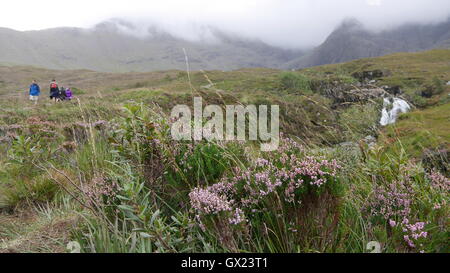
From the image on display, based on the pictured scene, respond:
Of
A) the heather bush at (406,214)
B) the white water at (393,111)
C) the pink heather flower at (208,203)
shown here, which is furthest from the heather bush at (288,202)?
the white water at (393,111)

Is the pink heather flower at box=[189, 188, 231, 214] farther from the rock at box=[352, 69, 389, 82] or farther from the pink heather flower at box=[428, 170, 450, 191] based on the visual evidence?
the rock at box=[352, 69, 389, 82]

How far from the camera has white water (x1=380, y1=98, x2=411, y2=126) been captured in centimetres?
1772

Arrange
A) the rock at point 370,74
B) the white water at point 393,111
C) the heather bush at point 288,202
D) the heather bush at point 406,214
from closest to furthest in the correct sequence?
the heather bush at point 406,214
the heather bush at point 288,202
the white water at point 393,111
the rock at point 370,74

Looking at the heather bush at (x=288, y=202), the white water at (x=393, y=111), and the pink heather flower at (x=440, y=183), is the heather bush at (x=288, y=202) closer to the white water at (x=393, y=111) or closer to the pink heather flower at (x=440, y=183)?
the pink heather flower at (x=440, y=183)

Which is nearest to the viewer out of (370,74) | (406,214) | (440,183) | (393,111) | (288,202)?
(406,214)

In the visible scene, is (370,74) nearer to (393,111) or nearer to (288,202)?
(393,111)

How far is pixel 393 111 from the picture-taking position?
→ 65.3ft

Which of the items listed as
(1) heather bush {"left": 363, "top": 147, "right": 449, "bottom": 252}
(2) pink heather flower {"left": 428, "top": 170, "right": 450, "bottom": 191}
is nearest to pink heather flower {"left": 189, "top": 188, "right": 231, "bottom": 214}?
(1) heather bush {"left": 363, "top": 147, "right": 449, "bottom": 252}

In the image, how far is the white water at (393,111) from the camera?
1772cm

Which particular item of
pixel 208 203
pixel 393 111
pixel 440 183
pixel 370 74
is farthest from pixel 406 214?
pixel 370 74

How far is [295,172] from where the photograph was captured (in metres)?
2.49
